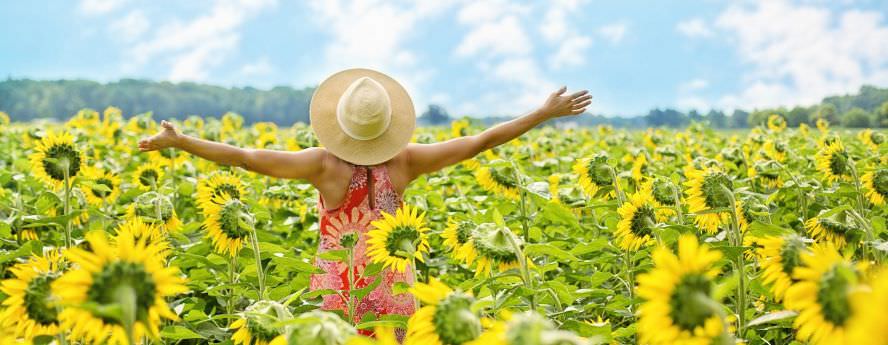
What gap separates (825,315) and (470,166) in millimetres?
3887

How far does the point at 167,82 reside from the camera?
56.1 metres

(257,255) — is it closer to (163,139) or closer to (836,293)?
(163,139)

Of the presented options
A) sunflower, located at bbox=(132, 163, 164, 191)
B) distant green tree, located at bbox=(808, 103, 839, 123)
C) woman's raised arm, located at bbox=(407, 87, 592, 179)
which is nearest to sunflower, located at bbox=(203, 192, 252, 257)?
woman's raised arm, located at bbox=(407, 87, 592, 179)

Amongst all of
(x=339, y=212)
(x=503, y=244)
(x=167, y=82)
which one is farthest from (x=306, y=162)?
(x=167, y=82)

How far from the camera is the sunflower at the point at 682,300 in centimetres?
122

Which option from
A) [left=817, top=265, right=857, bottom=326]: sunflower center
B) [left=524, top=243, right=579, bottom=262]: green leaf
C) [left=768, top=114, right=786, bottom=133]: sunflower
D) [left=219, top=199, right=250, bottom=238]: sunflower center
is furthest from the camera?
[left=768, top=114, right=786, bottom=133]: sunflower

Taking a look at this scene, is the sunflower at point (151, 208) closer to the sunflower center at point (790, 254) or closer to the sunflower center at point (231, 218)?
the sunflower center at point (231, 218)

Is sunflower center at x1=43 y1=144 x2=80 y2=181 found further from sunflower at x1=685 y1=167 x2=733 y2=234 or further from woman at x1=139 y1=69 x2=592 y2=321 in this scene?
sunflower at x1=685 y1=167 x2=733 y2=234

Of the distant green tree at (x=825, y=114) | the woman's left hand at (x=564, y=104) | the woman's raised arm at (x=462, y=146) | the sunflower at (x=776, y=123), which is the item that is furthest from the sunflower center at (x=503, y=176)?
the distant green tree at (x=825, y=114)

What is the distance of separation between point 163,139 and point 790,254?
7.35 ft

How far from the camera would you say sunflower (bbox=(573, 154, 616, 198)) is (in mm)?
3150

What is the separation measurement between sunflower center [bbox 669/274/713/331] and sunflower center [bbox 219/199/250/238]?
1551 millimetres

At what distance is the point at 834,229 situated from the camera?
2.48 meters

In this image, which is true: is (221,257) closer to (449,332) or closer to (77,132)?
(449,332)
